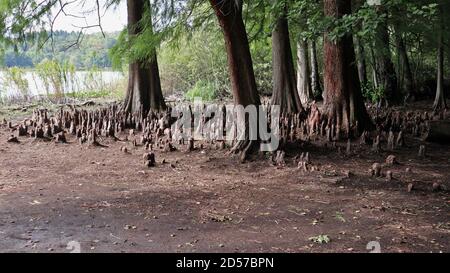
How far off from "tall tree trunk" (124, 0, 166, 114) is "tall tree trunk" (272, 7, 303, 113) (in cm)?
264

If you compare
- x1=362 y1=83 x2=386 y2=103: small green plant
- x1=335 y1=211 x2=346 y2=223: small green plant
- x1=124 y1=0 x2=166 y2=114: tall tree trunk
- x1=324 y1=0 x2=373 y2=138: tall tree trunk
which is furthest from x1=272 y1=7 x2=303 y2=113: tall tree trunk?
x1=335 y1=211 x2=346 y2=223: small green plant

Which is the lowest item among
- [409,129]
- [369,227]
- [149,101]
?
[369,227]

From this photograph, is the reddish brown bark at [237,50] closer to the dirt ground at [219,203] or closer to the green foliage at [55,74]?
the dirt ground at [219,203]

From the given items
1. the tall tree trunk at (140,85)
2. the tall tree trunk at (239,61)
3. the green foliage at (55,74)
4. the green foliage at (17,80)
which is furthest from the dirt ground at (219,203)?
the green foliage at (17,80)

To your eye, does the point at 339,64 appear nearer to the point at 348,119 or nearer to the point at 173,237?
the point at 348,119

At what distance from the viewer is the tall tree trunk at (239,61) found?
20.8 ft

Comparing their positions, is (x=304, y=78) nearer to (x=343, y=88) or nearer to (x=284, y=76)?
(x=284, y=76)

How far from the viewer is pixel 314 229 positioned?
3883mm

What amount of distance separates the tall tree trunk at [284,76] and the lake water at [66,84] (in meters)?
7.60

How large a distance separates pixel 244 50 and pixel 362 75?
294 inches

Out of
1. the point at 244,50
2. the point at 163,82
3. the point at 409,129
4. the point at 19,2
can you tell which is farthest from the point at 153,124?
the point at 163,82
